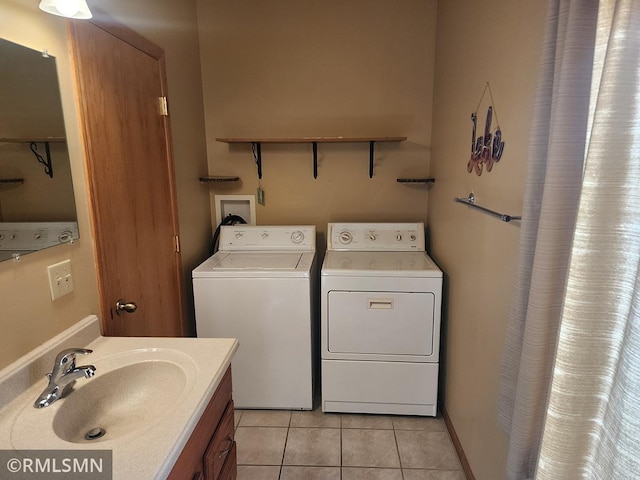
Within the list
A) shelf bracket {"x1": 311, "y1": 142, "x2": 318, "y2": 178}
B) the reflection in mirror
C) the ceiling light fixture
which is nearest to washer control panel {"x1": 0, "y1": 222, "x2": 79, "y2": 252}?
the reflection in mirror

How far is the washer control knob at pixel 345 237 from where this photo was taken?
2.62 m

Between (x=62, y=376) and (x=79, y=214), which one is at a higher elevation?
(x=79, y=214)

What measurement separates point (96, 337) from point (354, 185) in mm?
1891

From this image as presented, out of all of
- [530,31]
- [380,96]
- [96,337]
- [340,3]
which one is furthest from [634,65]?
[340,3]

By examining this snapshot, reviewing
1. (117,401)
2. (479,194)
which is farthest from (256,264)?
(479,194)

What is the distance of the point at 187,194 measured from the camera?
7.63 ft

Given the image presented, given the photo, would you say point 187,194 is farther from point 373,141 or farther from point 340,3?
point 340,3

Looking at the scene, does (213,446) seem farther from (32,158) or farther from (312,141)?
(312,141)

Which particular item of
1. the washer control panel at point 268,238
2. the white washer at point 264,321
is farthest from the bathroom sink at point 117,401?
the washer control panel at point 268,238

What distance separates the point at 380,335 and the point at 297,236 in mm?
897

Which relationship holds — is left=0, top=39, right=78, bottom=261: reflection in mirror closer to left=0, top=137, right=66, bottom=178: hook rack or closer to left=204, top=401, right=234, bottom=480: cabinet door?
left=0, top=137, right=66, bottom=178: hook rack

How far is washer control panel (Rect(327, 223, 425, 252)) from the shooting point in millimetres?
2598

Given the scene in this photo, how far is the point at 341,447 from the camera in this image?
6.67 ft

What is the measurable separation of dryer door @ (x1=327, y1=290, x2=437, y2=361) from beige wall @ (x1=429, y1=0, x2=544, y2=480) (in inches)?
6.7
